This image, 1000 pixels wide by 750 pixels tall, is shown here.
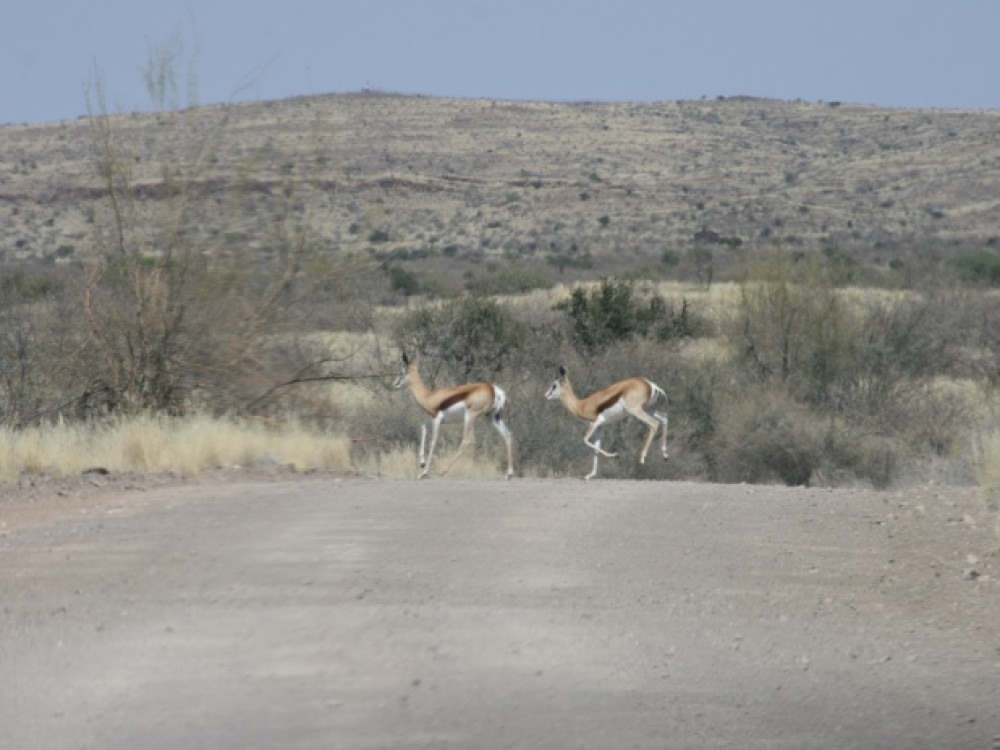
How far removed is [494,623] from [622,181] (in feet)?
299

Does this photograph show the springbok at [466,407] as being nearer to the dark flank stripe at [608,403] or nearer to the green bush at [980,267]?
the dark flank stripe at [608,403]

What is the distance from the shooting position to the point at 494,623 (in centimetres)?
948

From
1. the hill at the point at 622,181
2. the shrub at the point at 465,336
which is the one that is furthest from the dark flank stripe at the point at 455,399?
the hill at the point at 622,181

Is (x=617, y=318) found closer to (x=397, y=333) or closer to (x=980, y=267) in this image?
(x=397, y=333)

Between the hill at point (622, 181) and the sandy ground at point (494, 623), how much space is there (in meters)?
44.6

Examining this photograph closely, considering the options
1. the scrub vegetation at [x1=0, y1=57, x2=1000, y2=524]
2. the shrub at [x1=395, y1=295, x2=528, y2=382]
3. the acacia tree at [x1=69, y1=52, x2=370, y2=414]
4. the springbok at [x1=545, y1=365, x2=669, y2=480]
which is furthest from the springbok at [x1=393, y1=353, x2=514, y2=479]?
the shrub at [x1=395, y1=295, x2=528, y2=382]

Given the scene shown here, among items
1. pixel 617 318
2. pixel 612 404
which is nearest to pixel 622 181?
pixel 617 318

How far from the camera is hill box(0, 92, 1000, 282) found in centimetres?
7725

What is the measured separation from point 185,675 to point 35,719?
0.88m

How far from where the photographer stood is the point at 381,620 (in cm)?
947

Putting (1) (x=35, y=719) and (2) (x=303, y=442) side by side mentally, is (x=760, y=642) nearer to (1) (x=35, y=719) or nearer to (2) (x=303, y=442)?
(1) (x=35, y=719)

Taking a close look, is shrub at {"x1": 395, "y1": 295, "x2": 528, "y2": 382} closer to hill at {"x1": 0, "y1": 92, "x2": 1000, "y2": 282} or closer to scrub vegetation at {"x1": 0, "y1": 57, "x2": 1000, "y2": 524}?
scrub vegetation at {"x1": 0, "y1": 57, "x2": 1000, "y2": 524}

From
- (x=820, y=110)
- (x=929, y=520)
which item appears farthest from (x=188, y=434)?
(x=820, y=110)

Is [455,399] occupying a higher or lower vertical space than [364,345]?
higher
